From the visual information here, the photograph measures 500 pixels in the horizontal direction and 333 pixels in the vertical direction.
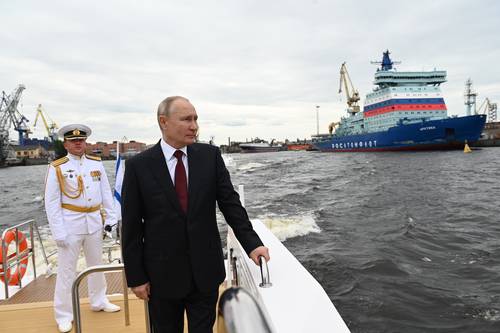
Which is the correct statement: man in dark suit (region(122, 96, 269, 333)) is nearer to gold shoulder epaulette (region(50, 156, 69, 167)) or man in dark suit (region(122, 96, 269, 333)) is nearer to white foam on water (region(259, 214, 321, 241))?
gold shoulder epaulette (region(50, 156, 69, 167))

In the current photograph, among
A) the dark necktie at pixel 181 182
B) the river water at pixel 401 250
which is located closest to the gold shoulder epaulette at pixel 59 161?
the dark necktie at pixel 181 182

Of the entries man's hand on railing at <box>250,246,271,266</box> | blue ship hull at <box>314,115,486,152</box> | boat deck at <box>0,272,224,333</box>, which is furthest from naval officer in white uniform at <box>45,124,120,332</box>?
blue ship hull at <box>314,115,486,152</box>

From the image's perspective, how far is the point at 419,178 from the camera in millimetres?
18016

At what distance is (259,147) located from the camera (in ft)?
380

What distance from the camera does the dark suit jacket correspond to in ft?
5.51

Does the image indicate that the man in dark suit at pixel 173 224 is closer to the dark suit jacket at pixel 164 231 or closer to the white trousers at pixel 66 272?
the dark suit jacket at pixel 164 231

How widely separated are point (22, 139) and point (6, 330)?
4101 inches

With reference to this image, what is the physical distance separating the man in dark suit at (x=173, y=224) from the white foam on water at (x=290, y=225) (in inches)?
251

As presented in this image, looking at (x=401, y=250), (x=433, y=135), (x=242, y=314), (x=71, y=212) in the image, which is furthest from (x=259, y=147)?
Result: (x=242, y=314)

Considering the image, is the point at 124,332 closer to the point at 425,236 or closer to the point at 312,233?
the point at 312,233

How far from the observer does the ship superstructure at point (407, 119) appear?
40906mm

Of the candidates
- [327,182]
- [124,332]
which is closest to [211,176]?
[124,332]

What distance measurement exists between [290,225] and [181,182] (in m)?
7.65

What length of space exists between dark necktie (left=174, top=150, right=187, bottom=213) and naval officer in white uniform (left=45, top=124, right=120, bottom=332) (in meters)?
1.66
